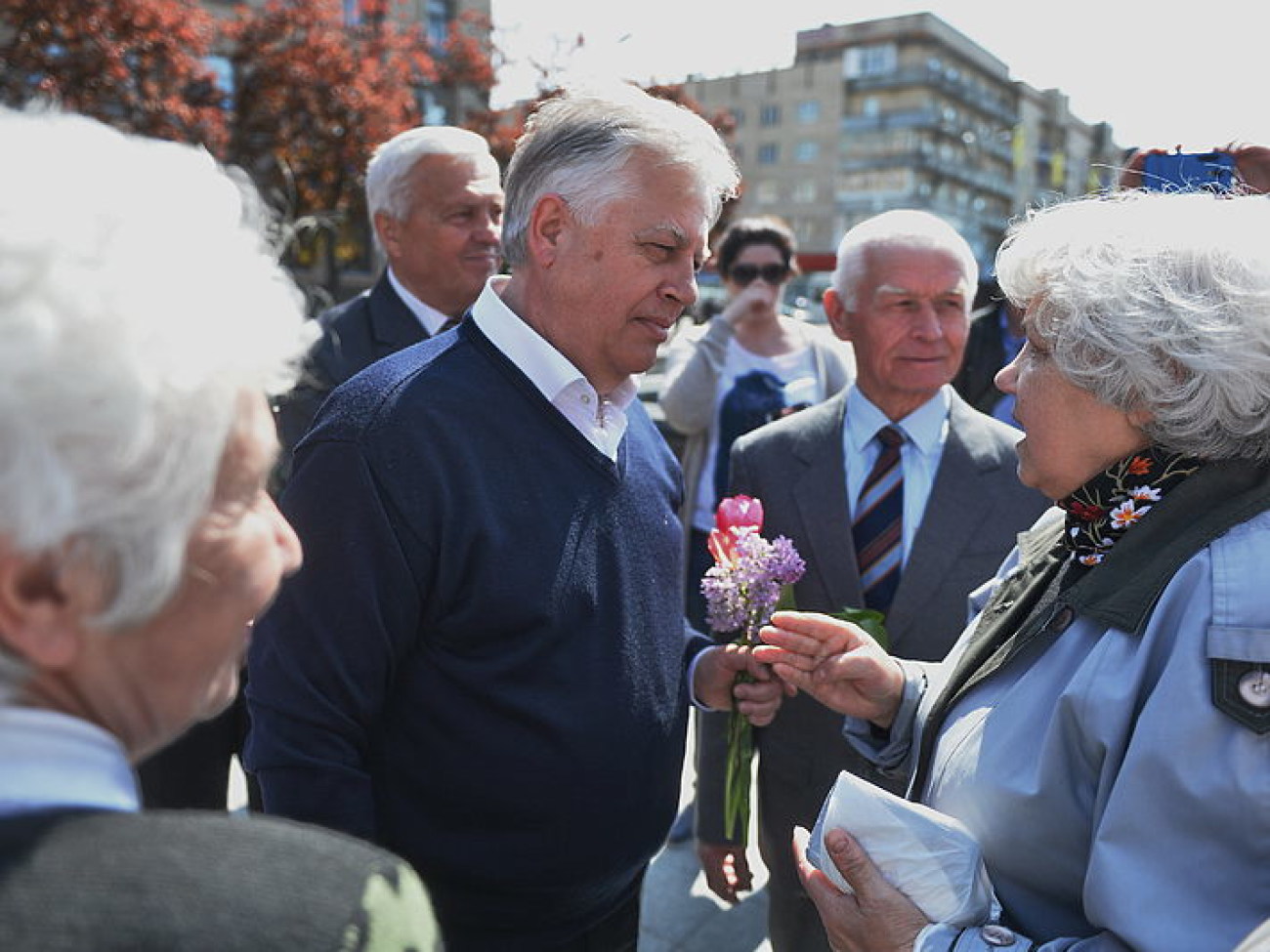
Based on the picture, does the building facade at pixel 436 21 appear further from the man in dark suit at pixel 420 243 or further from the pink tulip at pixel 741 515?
the pink tulip at pixel 741 515

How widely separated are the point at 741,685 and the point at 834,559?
626mm

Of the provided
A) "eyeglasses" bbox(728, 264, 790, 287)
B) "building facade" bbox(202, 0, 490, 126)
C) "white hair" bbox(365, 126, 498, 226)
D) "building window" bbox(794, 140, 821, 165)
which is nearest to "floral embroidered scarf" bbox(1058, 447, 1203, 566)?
"white hair" bbox(365, 126, 498, 226)

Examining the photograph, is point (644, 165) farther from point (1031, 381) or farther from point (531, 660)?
point (531, 660)

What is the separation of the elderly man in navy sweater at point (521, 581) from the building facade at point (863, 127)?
64.0 m

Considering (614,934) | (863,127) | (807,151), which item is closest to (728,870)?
(614,934)

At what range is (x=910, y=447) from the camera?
9.02ft

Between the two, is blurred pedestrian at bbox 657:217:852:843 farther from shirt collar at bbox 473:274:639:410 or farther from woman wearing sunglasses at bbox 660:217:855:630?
shirt collar at bbox 473:274:639:410

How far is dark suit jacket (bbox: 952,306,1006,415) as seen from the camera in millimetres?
4473

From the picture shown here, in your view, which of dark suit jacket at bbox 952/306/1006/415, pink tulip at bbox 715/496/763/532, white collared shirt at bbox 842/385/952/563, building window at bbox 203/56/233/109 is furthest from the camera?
building window at bbox 203/56/233/109

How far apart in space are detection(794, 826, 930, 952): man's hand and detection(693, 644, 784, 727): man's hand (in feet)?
1.83

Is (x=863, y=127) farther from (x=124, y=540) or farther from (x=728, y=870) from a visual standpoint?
(x=124, y=540)

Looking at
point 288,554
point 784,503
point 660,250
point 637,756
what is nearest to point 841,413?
point 784,503

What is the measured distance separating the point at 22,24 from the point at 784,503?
12.2 metres

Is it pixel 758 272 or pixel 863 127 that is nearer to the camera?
pixel 758 272
